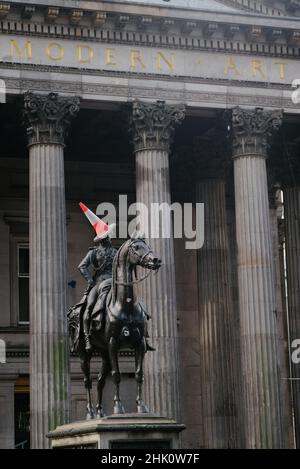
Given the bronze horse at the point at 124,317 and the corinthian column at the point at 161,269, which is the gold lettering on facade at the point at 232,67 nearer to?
the corinthian column at the point at 161,269

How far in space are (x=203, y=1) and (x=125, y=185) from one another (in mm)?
9335

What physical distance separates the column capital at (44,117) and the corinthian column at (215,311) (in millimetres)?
7411

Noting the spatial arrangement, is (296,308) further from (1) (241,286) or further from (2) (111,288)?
(2) (111,288)

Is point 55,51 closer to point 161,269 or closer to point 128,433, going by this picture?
point 161,269

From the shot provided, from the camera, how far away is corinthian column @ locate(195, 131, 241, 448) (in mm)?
42656

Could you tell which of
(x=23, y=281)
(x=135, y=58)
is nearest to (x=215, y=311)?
(x=23, y=281)

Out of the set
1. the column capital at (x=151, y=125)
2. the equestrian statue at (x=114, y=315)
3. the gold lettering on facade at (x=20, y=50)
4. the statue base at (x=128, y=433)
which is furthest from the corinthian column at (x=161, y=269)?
the statue base at (x=128, y=433)

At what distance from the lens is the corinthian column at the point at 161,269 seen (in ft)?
119

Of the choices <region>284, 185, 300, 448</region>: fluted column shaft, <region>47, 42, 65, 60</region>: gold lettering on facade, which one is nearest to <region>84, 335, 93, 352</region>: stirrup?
<region>47, 42, 65, 60</region>: gold lettering on facade

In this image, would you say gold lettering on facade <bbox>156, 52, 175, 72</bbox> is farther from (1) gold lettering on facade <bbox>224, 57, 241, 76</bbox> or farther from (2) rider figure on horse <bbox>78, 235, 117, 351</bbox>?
(2) rider figure on horse <bbox>78, 235, 117, 351</bbox>

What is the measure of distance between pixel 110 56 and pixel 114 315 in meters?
15.7

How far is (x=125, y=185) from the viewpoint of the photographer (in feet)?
154

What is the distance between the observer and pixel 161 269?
37.3 m

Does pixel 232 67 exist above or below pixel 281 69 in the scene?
below
